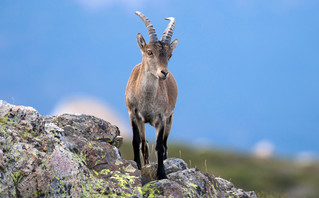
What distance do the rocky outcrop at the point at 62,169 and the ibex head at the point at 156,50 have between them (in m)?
2.57

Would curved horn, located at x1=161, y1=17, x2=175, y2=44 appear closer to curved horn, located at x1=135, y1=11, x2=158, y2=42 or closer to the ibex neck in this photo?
curved horn, located at x1=135, y1=11, x2=158, y2=42

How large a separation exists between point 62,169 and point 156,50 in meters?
4.59

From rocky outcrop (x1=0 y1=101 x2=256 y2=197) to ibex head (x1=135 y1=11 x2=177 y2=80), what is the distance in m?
2.57

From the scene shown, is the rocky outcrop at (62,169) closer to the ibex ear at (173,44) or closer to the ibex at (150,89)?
the ibex at (150,89)

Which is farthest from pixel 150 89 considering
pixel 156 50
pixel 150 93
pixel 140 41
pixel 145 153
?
pixel 145 153

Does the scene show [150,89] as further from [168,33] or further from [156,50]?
[168,33]

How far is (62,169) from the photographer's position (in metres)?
5.92

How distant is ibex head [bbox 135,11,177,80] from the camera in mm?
9523

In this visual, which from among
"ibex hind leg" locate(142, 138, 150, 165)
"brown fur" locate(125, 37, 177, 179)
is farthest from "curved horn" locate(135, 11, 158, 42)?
"ibex hind leg" locate(142, 138, 150, 165)

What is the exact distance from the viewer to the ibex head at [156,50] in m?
9.52

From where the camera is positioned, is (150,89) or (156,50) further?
(150,89)

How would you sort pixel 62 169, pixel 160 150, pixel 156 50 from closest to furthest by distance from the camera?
pixel 62 169 → pixel 160 150 → pixel 156 50

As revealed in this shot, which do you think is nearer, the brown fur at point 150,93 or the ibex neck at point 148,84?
the brown fur at point 150,93

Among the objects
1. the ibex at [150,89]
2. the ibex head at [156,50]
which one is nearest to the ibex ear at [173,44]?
the ibex at [150,89]
